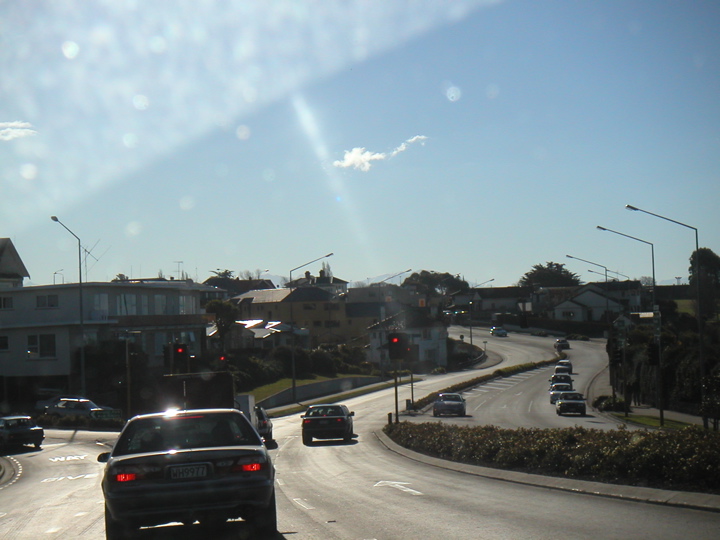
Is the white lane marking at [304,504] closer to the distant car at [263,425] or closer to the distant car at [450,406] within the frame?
the distant car at [263,425]

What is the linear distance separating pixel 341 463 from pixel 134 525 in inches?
518

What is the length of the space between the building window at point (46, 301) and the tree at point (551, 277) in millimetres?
113710

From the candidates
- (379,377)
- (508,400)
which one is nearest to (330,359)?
(379,377)

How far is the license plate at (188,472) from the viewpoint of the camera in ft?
28.1

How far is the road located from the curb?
0.22m

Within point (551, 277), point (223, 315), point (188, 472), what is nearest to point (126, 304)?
point (223, 315)

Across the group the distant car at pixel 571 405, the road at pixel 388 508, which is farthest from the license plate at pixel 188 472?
the distant car at pixel 571 405

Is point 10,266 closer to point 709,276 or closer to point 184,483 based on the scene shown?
point 184,483

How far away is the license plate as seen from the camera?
8578 millimetres

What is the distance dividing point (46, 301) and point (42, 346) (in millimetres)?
3066

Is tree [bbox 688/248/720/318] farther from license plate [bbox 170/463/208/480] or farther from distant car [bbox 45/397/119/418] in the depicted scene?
license plate [bbox 170/463/208/480]

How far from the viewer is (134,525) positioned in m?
8.65

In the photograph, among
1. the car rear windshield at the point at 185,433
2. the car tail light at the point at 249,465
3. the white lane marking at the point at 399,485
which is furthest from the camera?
the white lane marking at the point at 399,485

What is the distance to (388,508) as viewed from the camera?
12070mm
